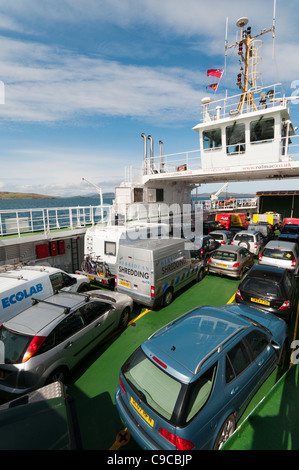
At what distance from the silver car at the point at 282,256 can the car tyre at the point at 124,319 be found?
6983 mm

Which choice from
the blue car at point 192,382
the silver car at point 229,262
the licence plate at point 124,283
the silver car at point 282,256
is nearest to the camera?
the blue car at point 192,382

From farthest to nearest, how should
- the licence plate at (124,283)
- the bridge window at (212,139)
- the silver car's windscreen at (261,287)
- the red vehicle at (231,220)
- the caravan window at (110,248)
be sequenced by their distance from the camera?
the red vehicle at (231,220) < the bridge window at (212,139) < the caravan window at (110,248) < the licence plate at (124,283) < the silver car's windscreen at (261,287)

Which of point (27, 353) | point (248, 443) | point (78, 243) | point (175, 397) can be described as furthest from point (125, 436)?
point (78, 243)

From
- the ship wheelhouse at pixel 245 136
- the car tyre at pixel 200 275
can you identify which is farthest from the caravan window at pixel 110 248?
the ship wheelhouse at pixel 245 136

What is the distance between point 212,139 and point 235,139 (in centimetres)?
166

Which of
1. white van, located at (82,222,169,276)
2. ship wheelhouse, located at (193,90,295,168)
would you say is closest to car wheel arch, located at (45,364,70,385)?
white van, located at (82,222,169,276)

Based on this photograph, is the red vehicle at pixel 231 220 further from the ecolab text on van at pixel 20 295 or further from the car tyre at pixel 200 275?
the ecolab text on van at pixel 20 295

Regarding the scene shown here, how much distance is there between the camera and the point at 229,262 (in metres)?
10.9

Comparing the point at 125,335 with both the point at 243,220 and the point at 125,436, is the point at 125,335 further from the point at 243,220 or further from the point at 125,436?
the point at 243,220

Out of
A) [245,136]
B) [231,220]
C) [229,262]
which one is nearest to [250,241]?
[229,262]

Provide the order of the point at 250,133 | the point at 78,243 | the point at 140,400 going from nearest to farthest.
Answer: the point at 140,400 → the point at 78,243 → the point at 250,133

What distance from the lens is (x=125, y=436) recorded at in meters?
3.84

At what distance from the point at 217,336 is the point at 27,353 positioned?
3.57 metres

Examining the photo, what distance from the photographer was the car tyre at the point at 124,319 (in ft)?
22.9
